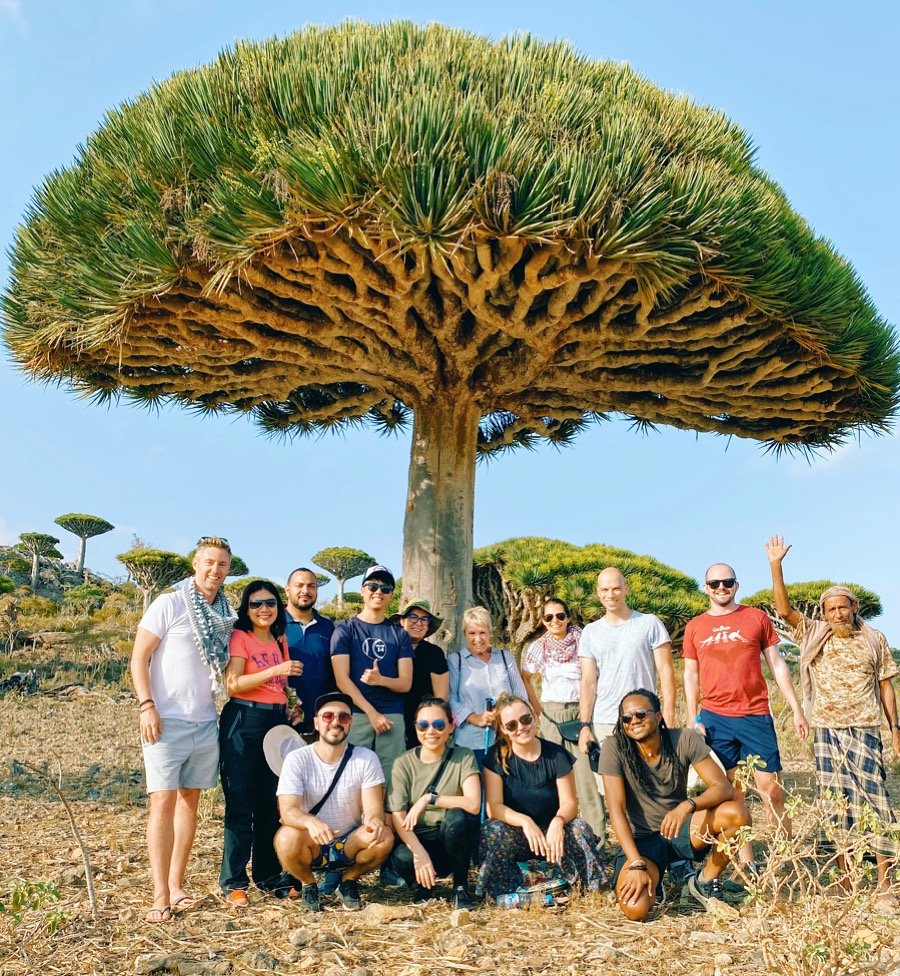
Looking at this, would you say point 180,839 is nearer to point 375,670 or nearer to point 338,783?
point 338,783

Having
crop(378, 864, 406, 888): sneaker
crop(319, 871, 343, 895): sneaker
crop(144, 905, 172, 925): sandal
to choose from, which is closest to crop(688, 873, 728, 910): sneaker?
crop(378, 864, 406, 888): sneaker

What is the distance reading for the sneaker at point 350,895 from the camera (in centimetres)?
446

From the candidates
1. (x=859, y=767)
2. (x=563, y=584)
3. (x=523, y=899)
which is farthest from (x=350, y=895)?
(x=563, y=584)

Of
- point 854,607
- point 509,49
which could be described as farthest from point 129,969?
point 509,49

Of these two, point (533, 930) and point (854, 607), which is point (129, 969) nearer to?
point (533, 930)

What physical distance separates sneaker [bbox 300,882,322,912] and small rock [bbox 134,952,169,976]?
825 mm

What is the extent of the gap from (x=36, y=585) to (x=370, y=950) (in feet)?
89.0

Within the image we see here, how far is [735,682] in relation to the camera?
511cm

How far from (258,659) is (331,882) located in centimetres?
116

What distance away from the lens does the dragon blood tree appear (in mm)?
5402

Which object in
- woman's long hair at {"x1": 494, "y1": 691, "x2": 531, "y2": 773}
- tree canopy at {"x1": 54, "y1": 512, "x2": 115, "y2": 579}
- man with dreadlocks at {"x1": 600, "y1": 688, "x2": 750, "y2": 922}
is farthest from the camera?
tree canopy at {"x1": 54, "y1": 512, "x2": 115, "y2": 579}

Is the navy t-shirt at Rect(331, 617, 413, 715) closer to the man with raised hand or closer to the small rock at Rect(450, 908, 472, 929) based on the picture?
the man with raised hand

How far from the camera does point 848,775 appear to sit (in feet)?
16.7

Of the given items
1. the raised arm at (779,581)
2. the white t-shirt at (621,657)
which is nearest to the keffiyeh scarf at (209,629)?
the white t-shirt at (621,657)
